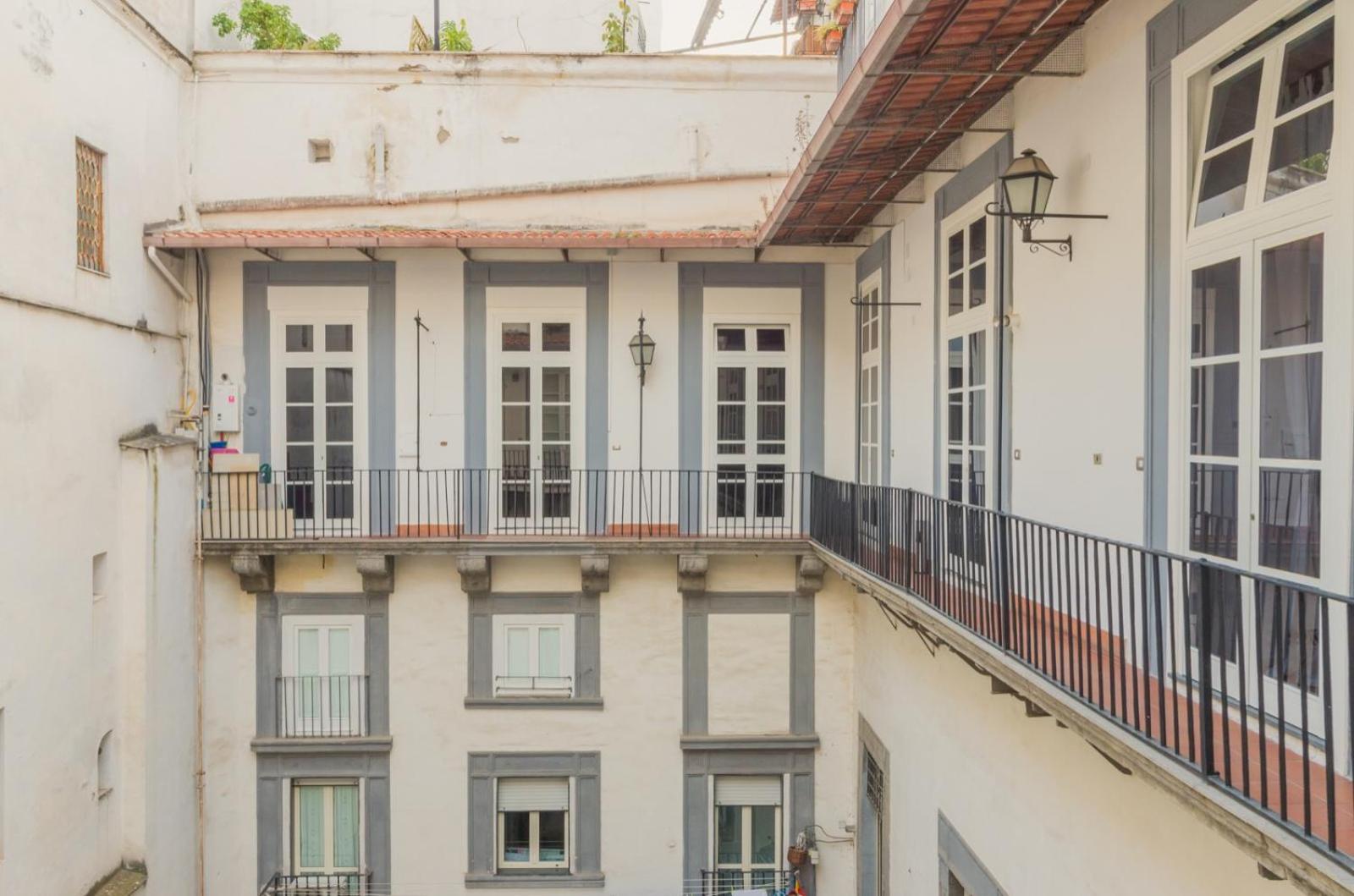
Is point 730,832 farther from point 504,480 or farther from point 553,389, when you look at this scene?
point 553,389

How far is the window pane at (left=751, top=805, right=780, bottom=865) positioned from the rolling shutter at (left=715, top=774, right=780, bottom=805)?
0.31ft

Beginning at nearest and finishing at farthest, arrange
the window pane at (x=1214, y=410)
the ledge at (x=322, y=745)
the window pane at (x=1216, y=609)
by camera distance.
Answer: the window pane at (x=1216, y=609) → the window pane at (x=1214, y=410) → the ledge at (x=322, y=745)

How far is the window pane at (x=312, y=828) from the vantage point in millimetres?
10906

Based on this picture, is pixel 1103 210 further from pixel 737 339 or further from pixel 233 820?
pixel 233 820

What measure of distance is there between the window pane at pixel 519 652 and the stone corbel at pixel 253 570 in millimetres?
2757

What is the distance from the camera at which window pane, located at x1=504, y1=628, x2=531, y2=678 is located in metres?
10.9

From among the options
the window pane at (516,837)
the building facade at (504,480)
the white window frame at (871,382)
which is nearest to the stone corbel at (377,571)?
the building facade at (504,480)

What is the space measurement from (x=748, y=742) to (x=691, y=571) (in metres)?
2.11

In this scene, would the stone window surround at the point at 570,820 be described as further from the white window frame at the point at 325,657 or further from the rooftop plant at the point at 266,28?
the rooftop plant at the point at 266,28

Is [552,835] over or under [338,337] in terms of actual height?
under

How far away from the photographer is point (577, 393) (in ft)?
36.2

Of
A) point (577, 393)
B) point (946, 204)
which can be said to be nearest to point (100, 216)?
point (577, 393)

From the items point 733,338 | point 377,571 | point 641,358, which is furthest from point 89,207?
point 733,338

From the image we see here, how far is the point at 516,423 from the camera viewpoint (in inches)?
437
